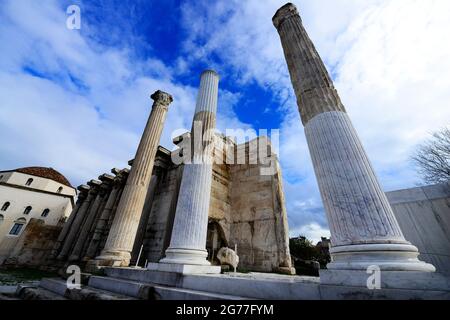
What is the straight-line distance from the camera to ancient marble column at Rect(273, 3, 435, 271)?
2428mm

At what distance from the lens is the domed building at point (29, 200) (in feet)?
87.8

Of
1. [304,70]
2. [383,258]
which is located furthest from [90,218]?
[383,258]

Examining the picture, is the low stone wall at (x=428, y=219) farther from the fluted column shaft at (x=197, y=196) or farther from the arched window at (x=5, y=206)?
the arched window at (x=5, y=206)

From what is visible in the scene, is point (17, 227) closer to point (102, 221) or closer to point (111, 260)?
point (102, 221)

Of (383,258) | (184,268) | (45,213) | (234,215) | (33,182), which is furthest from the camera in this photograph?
(33,182)

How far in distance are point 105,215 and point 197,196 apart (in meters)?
10.2

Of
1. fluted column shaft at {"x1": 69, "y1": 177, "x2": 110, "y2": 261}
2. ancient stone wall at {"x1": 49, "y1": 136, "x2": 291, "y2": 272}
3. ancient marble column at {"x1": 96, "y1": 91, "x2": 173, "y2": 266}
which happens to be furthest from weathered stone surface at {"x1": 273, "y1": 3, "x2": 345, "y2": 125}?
fluted column shaft at {"x1": 69, "y1": 177, "x2": 110, "y2": 261}

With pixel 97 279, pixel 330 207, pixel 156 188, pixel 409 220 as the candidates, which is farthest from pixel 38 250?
pixel 409 220

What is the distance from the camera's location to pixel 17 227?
27.5 meters

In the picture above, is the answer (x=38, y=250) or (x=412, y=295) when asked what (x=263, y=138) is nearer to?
(x=412, y=295)

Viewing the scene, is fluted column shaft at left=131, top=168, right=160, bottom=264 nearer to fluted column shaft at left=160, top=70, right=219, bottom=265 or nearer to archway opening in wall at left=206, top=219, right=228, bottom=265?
archway opening in wall at left=206, top=219, right=228, bottom=265

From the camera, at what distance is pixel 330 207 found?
3.05m
